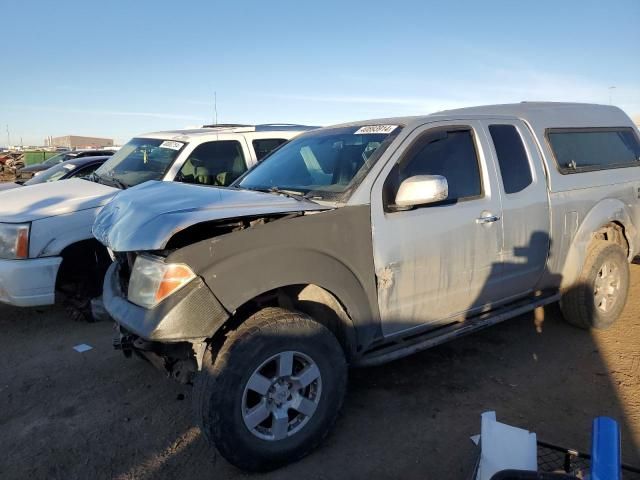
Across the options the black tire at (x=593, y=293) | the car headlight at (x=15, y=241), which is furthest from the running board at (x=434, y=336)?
the car headlight at (x=15, y=241)

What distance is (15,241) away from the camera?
445 centimetres

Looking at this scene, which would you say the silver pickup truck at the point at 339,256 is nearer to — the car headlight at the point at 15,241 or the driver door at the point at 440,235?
the driver door at the point at 440,235

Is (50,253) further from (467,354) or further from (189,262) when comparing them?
(467,354)

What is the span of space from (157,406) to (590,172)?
402 cm

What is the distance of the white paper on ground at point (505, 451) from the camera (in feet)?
7.11

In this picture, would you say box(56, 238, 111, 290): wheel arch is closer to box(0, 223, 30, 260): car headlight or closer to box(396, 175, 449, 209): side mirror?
box(0, 223, 30, 260): car headlight

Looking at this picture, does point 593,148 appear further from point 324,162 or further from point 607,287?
point 324,162

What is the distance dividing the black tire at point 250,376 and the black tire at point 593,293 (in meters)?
2.65

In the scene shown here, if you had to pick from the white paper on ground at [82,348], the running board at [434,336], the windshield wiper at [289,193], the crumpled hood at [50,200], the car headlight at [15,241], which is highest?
the windshield wiper at [289,193]

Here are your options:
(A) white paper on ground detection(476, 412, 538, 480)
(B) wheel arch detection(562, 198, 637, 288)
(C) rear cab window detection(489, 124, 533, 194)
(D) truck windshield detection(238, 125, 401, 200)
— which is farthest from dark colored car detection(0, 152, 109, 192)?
(A) white paper on ground detection(476, 412, 538, 480)

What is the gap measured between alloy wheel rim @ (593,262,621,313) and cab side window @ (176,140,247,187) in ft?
13.1

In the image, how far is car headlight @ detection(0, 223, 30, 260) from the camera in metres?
4.44

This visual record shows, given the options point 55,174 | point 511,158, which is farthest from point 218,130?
point 55,174

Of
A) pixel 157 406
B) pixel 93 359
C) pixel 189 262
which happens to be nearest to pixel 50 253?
pixel 93 359
